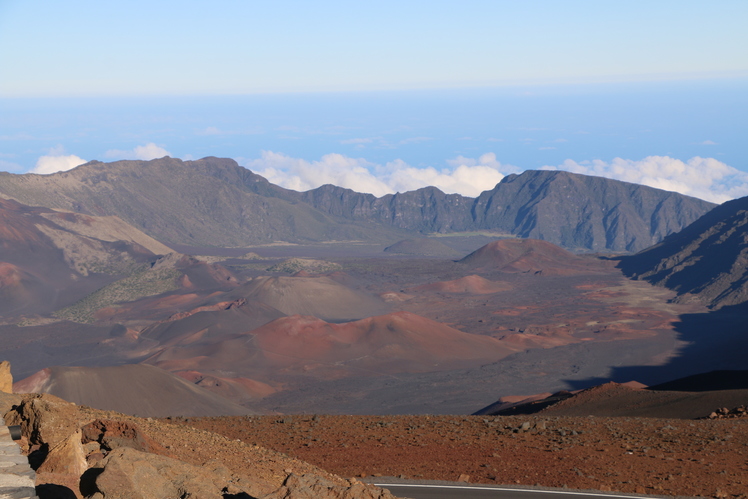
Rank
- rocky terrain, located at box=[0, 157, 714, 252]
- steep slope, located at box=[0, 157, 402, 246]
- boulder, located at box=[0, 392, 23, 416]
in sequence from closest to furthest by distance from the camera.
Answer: boulder, located at box=[0, 392, 23, 416]
steep slope, located at box=[0, 157, 402, 246]
rocky terrain, located at box=[0, 157, 714, 252]

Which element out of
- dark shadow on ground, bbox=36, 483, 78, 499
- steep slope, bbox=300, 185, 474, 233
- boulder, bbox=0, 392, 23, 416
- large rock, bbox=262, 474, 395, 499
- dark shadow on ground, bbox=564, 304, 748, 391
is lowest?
dark shadow on ground, bbox=564, 304, 748, 391

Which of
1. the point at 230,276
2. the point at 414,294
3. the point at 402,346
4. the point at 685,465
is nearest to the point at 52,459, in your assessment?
the point at 685,465

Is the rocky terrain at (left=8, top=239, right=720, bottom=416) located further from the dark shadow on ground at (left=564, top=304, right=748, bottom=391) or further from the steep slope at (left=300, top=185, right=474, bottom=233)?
the steep slope at (left=300, top=185, right=474, bottom=233)

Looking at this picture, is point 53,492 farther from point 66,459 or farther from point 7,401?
point 7,401

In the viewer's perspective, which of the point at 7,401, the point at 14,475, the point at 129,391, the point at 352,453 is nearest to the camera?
the point at 14,475

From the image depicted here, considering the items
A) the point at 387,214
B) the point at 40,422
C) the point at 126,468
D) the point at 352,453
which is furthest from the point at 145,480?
the point at 387,214

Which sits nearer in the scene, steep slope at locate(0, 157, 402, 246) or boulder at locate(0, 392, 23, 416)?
boulder at locate(0, 392, 23, 416)

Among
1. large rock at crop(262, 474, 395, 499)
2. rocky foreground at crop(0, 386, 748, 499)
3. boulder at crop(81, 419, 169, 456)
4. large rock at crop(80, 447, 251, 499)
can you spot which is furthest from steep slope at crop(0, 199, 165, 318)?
large rock at crop(262, 474, 395, 499)
